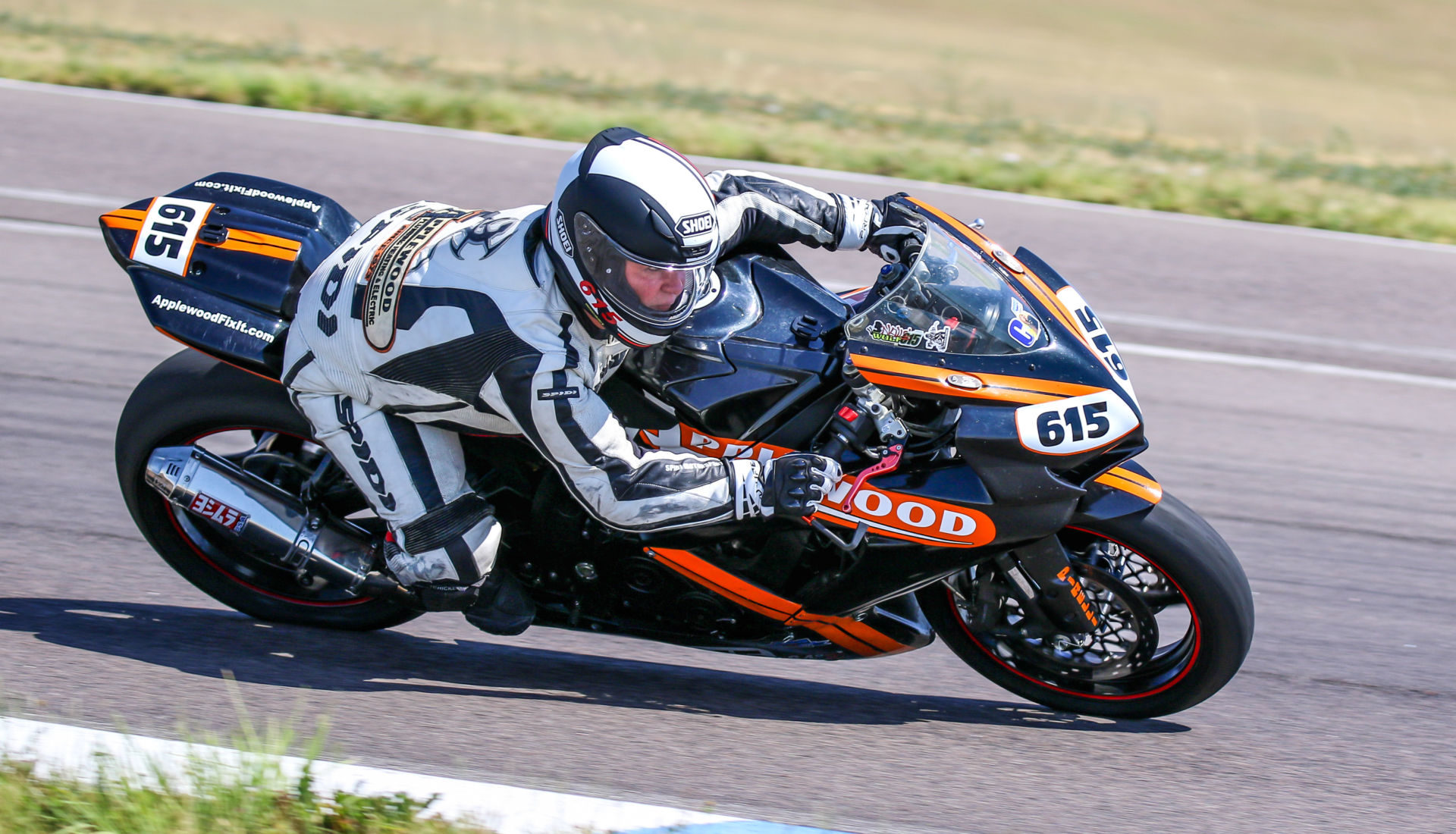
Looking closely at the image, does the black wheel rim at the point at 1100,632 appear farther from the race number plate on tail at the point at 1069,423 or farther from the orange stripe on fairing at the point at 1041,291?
the orange stripe on fairing at the point at 1041,291

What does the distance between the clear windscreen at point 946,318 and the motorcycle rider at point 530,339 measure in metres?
0.23

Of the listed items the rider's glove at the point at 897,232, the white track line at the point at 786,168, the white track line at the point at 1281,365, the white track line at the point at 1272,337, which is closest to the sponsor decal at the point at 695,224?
the rider's glove at the point at 897,232

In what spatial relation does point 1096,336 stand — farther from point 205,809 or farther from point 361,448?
point 205,809

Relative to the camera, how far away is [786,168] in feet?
31.4

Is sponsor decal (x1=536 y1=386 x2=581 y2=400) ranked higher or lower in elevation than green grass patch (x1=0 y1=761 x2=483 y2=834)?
higher

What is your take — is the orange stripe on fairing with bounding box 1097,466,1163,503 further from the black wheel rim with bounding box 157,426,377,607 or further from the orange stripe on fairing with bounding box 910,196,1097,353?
the black wheel rim with bounding box 157,426,377,607

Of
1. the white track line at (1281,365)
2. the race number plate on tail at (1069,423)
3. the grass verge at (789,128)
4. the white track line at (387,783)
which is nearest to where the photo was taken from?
the white track line at (387,783)

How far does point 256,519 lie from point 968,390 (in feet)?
6.74

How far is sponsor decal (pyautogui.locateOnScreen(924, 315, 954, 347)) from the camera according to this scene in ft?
11.4

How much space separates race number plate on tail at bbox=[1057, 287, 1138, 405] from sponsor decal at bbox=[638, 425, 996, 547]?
49 cm

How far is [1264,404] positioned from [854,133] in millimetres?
5496

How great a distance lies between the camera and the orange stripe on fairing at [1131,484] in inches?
143

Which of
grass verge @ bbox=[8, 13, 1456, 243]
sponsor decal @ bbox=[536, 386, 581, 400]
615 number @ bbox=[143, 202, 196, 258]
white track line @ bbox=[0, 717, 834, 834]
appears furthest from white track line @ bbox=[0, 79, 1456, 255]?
white track line @ bbox=[0, 717, 834, 834]

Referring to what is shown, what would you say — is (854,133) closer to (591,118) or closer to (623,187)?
(591,118)
